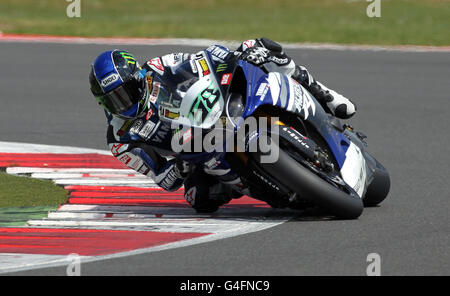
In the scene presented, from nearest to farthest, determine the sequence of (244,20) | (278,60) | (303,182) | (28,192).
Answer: (303,182), (278,60), (28,192), (244,20)

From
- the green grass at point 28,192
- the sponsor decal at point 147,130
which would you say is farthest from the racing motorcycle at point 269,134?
the green grass at point 28,192

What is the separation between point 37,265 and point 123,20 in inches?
729

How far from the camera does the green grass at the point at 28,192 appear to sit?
8.76 metres

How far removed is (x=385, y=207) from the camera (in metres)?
8.32

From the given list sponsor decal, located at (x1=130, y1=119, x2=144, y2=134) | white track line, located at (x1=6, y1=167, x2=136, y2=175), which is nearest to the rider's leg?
sponsor decal, located at (x1=130, y1=119, x2=144, y2=134)

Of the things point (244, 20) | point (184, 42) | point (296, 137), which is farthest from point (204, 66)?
point (244, 20)

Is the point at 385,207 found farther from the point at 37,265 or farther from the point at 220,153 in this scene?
the point at 37,265

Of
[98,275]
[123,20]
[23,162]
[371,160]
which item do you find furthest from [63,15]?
[98,275]

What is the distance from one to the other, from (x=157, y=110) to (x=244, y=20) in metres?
17.2

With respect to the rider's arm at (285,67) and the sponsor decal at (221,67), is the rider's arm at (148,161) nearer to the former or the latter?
the sponsor decal at (221,67)

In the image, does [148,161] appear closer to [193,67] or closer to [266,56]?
[193,67]

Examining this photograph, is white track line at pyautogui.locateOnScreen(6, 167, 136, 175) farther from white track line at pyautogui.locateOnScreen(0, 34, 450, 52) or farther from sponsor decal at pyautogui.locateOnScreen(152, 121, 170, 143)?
white track line at pyautogui.locateOnScreen(0, 34, 450, 52)

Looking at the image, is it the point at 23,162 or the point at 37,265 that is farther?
the point at 23,162

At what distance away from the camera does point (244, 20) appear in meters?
24.6
